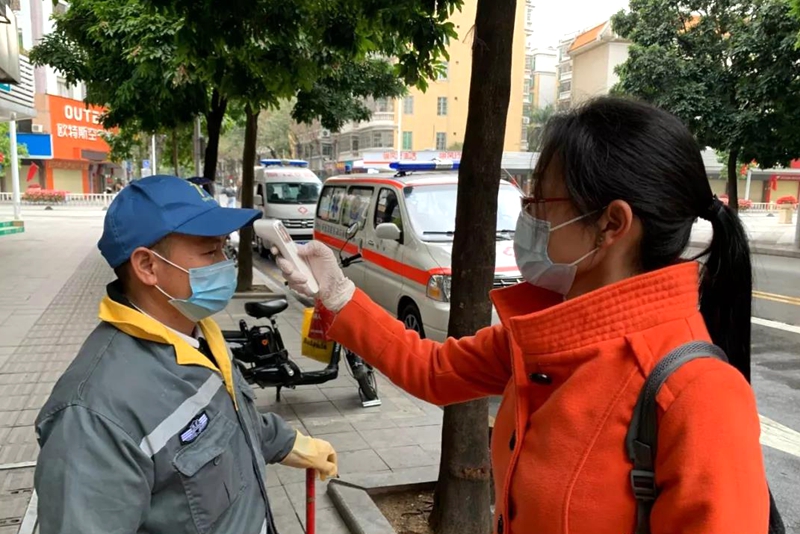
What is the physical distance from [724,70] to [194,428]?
2039 cm

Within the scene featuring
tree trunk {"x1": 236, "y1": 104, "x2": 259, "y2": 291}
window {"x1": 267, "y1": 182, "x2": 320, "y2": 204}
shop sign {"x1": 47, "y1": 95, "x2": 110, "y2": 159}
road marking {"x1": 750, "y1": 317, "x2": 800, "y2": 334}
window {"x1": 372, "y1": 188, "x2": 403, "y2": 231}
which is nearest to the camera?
window {"x1": 372, "y1": 188, "x2": 403, "y2": 231}

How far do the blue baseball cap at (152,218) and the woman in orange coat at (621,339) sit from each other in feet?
2.70

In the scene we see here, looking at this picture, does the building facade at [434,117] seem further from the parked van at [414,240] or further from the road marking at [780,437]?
the road marking at [780,437]

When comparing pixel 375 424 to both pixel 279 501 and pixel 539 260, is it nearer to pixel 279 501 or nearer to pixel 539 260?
pixel 279 501

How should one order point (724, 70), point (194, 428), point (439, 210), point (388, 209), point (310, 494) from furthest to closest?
1. point (724, 70)
2. point (388, 209)
3. point (439, 210)
4. point (310, 494)
5. point (194, 428)

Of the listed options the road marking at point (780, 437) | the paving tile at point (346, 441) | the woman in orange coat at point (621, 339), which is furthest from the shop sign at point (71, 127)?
the woman in orange coat at point (621, 339)

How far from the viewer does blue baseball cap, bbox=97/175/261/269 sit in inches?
64.7

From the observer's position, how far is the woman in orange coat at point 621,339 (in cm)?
102

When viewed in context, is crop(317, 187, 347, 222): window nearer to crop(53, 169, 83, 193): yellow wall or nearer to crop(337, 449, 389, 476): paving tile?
crop(337, 449, 389, 476): paving tile

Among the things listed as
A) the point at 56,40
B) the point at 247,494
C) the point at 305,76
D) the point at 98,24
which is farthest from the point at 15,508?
the point at 56,40

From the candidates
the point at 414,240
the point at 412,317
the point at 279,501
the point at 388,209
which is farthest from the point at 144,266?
the point at 388,209

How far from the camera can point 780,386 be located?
6.20m

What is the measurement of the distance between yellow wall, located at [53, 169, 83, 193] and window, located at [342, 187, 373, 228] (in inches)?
1623

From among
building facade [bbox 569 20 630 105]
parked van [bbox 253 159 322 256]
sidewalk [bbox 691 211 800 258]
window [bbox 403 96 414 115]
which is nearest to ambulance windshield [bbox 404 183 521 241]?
sidewalk [bbox 691 211 800 258]
